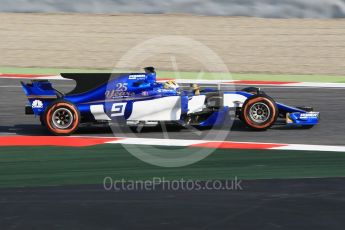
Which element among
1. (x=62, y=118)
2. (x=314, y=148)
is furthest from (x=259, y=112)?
(x=62, y=118)

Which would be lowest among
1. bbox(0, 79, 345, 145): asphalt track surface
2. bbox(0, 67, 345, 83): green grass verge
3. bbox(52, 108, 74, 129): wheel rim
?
bbox(0, 79, 345, 145): asphalt track surface

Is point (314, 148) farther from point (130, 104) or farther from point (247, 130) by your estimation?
point (130, 104)

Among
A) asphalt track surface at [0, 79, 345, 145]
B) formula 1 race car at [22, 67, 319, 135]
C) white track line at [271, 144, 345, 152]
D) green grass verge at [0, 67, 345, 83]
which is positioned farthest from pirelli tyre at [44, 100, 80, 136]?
green grass verge at [0, 67, 345, 83]

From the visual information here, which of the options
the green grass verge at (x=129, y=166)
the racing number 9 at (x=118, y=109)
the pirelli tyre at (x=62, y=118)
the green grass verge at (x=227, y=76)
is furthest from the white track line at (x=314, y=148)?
the green grass verge at (x=227, y=76)

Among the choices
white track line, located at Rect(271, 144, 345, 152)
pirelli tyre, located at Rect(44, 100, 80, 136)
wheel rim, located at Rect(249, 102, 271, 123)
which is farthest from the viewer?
wheel rim, located at Rect(249, 102, 271, 123)

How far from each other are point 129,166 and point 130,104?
101 inches

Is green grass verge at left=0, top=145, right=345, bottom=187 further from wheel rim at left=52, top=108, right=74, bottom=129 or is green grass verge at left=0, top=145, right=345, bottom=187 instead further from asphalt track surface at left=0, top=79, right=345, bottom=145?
asphalt track surface at left=0, top=79, right=345, bottom=145

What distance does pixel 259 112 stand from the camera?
43.0 ft

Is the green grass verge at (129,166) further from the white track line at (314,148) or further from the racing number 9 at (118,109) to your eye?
the racing number 9 at (118,109)

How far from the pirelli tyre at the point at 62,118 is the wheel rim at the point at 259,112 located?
2765 mm

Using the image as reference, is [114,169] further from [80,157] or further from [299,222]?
[299,222]

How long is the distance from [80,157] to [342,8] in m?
14.2

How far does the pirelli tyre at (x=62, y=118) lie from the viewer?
12.9m

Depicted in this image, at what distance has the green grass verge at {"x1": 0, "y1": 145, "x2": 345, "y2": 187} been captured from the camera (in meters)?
9.88
